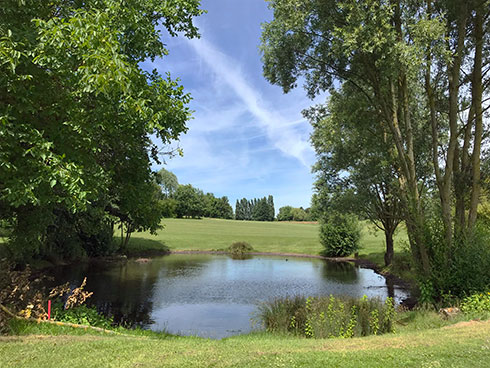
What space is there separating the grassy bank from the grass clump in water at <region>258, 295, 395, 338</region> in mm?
2318

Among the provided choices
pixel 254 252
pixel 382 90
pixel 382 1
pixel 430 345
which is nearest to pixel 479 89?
pixel 382 90

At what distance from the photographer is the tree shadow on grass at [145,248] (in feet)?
136

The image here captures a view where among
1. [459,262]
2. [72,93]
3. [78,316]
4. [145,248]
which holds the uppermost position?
[72,93]

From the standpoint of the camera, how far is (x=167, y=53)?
33.4ft

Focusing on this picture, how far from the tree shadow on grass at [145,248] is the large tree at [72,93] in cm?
3270

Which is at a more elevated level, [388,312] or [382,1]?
[382,1]

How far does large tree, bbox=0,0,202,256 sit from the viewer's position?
571cm

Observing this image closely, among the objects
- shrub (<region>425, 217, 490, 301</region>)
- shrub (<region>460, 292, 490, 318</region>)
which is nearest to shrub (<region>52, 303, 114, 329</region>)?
shrub (<region>460, 292, 490, 318</region>)

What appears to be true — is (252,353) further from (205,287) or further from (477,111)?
(205,287)

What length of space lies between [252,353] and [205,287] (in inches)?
711

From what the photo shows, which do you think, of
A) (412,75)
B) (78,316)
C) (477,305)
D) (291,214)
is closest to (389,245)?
(477,305)

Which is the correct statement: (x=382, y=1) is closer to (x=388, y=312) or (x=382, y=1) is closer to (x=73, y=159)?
(x=388, y=312)

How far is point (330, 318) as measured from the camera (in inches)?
379

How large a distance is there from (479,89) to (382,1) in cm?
528
